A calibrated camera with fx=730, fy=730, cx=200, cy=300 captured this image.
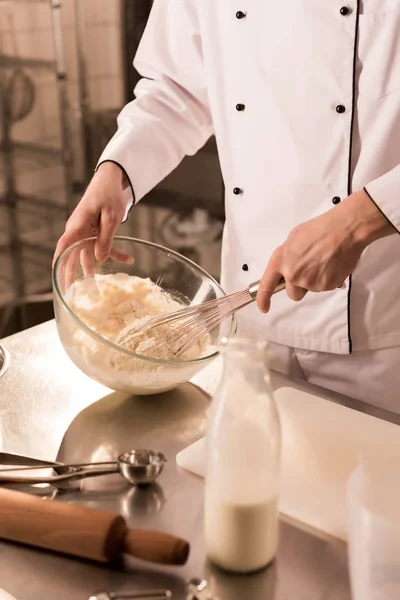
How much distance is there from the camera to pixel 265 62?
1167mm

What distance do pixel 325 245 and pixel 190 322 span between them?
203mm

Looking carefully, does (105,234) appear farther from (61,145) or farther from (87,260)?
(61,145)

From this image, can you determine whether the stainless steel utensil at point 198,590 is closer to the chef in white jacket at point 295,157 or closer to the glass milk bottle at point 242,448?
the glass milk bottle at point 242,448

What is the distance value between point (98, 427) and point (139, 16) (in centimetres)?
181

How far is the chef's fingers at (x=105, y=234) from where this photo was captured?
3.43 ft

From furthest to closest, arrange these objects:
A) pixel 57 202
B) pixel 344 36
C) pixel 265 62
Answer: pixel 57 202, pixel 265 62, pixel 344 36

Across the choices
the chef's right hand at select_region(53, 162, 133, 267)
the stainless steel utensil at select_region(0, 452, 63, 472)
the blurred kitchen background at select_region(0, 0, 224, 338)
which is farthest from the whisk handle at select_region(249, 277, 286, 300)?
the blurred kitchen background at select_region(0, 0, 224, 338)

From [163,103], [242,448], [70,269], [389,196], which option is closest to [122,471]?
[242,448]

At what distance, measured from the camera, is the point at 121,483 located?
2.61 feet

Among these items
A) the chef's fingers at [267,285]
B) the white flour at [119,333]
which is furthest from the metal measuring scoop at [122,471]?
the chef's fingers at [267,285]

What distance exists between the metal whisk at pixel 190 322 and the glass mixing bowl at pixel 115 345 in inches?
1.0

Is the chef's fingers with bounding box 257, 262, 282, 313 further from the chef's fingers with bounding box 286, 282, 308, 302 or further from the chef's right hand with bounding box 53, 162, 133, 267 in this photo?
the chef's right hand with bounding box 53, 162, 133, 267

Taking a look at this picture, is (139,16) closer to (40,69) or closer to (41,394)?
(40,69)

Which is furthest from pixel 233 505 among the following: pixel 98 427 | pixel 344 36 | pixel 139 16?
pixel 139 16
